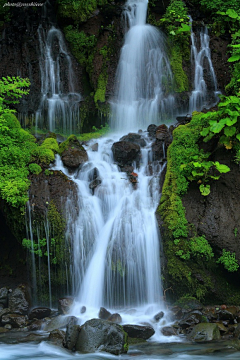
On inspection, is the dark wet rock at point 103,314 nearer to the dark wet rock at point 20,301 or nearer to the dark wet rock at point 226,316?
the dark wet rock at point 20,301

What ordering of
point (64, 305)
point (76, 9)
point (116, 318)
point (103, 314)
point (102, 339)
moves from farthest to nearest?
point (76, 9) → point (64, 305) → point (103, 314) → point (116, 318) → point (102, 339)

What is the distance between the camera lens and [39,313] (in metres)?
7.16

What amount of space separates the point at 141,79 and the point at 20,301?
912cm

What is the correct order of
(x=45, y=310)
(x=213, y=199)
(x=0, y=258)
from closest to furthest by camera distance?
(x=45, y=310) < (x=213, y=199) < (x=0, y=258)

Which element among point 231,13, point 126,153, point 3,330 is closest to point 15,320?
point 3,330

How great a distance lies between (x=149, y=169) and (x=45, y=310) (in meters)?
4.38

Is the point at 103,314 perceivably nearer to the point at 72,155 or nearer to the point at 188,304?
the point at 188,304

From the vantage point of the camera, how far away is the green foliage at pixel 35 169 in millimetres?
8430

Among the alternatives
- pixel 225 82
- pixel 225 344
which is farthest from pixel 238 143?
pixel 225 82

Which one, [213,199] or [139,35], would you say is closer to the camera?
[213,199]

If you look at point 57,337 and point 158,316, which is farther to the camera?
point 158,316

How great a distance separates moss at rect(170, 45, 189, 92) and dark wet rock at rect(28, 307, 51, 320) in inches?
355

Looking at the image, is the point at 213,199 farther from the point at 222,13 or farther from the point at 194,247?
the point at 222,13

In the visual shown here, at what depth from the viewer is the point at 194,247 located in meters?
7.31
